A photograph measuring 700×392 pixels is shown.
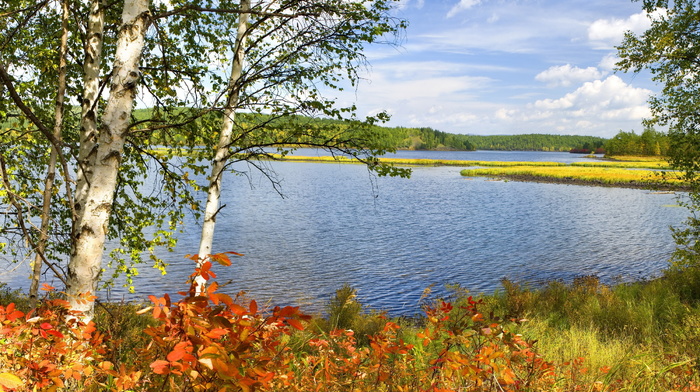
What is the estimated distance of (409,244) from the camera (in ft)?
76.2

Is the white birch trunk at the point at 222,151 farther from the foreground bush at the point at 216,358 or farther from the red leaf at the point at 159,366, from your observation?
the red leaf at the point at 159,366

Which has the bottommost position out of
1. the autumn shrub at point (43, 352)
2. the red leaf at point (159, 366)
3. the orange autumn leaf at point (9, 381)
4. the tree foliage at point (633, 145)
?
the autumn shrub at point (43, 352)

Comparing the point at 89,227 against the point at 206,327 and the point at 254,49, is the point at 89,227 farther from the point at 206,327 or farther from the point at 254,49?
the point at 254,49

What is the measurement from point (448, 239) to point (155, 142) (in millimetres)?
20014

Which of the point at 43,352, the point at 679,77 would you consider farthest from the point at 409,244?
the point at 43,352

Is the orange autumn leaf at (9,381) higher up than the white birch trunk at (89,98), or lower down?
lower down

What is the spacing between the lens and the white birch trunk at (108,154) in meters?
3.81

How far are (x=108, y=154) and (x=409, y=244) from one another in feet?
66.7

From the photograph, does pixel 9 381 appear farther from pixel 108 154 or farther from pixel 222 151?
pixel 222 151

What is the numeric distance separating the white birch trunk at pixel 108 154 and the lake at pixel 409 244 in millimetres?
2382

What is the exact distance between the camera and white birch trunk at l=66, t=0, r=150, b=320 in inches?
150

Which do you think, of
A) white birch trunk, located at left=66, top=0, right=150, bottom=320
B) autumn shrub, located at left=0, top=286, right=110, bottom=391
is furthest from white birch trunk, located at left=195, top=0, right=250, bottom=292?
autumn shrub, located at left=0, top=286, right=110, bottom=391

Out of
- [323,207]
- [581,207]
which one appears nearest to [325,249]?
[323,207]

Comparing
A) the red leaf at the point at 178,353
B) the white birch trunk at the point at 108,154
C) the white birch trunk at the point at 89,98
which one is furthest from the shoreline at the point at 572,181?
the red leaf at the point at 178,353
